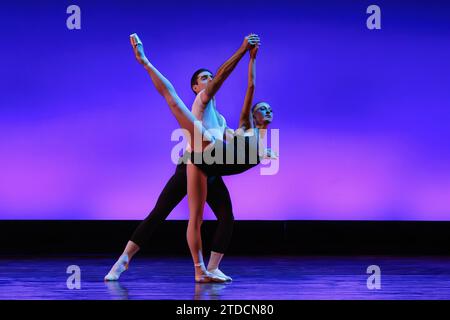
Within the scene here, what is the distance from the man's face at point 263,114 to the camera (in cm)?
349

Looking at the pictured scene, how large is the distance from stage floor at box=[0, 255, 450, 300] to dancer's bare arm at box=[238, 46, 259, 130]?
29.9 inches

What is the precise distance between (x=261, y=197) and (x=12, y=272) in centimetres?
197

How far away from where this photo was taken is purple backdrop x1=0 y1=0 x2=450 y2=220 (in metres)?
5.17

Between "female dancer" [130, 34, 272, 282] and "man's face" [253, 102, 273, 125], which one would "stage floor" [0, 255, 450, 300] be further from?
"man's face" [253, 102, 273, 125]

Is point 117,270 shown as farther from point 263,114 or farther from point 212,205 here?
point 263,114

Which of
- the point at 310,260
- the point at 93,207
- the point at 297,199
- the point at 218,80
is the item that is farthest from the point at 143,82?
the point at 218,80

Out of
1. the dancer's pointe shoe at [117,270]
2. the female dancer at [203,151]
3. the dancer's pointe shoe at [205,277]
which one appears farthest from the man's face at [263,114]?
the dancer's pointe shoe at [117,270]

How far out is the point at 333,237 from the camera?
5230mm

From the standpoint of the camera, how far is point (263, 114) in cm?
350

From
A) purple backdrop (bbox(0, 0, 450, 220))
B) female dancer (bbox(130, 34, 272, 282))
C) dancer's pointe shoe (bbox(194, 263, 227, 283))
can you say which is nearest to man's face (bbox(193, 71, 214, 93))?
female dancer (bbox(130, 34, 272, 282))

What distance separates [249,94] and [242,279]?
3.14 ft

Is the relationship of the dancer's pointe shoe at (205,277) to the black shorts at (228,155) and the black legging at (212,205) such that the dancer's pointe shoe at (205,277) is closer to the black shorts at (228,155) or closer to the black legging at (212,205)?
the black legging at (212,205)

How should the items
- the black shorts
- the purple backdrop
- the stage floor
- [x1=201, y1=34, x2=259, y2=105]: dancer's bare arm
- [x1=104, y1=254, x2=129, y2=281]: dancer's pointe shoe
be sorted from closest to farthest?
the stage floor
[x1=201, y1=34, x2=259, y2=105]: dancer's bare arm
the black shorts
[x1=104, y1=254, x2=129, y2=281]: dancer's pointe shoe
the purple backdrop

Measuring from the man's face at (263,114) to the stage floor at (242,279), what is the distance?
79 centimetres
